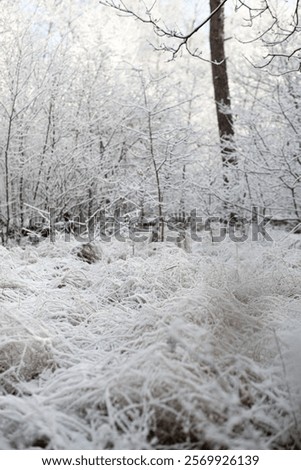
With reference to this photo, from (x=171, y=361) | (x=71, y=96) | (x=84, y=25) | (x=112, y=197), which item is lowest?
(x=171, y=361)

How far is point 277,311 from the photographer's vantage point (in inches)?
91.2

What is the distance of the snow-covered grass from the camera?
155 cm

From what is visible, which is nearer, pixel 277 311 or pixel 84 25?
pixel 277 311

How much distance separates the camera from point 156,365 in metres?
1.77

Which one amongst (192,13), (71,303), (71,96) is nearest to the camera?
(71,303)

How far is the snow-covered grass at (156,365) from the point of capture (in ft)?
5.09

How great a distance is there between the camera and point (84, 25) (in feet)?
36.4

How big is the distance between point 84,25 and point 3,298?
392 inches
